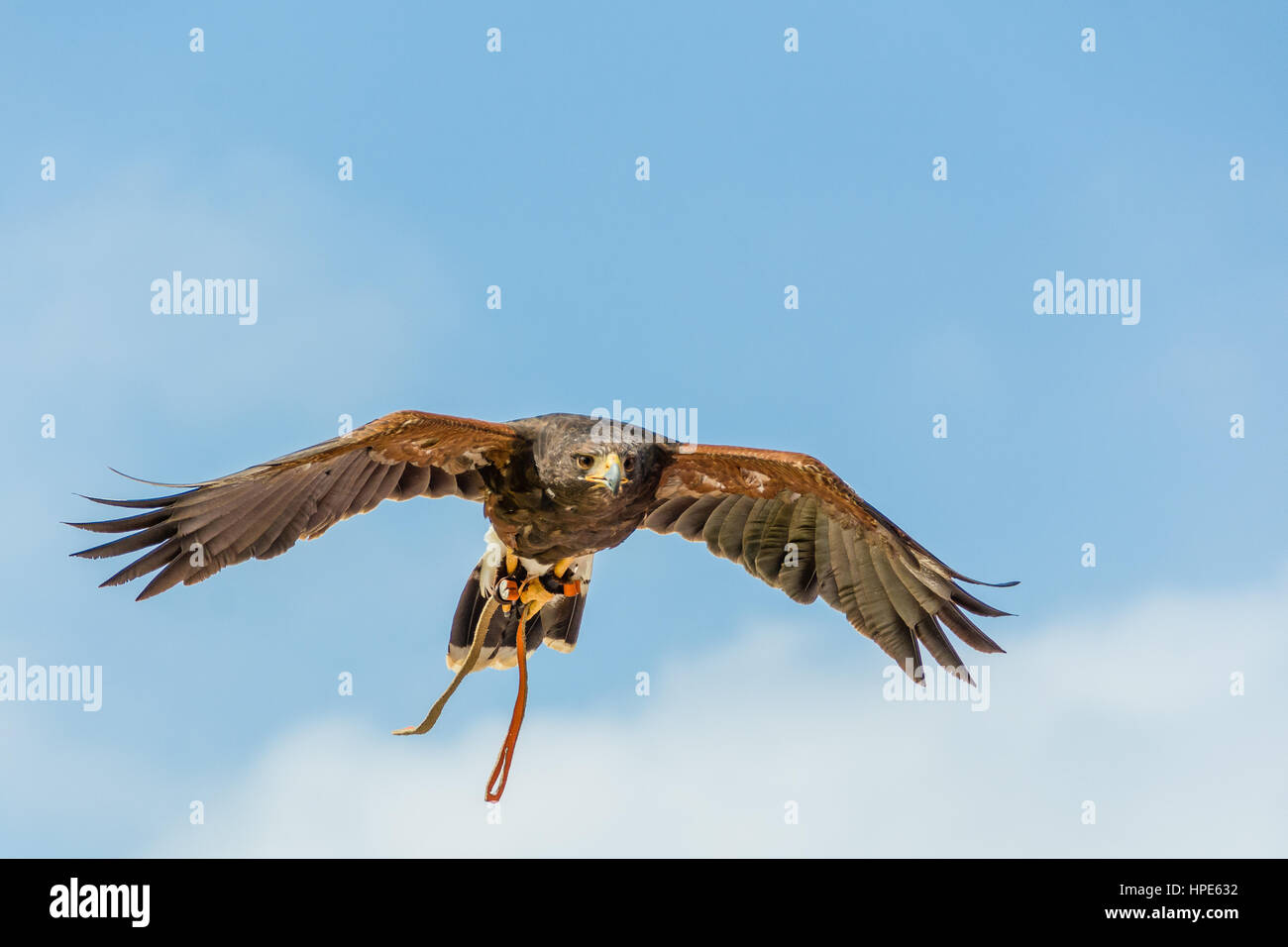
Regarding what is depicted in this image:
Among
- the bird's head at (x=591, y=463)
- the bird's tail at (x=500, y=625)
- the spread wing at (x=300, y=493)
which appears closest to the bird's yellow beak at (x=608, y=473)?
the bird's head at (x=591, y=463)

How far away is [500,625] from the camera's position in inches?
341

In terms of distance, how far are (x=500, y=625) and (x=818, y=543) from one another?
8.04ft

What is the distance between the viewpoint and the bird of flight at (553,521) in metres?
7.45

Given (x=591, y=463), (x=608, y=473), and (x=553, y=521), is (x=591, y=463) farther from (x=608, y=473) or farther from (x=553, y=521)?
(x=553, y=521)

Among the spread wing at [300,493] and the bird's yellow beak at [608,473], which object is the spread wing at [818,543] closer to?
the bird's yellow beak at [608,473]

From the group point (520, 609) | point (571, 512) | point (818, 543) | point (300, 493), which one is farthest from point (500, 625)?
point (818, 543)

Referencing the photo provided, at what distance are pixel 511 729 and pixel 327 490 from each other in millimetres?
2089

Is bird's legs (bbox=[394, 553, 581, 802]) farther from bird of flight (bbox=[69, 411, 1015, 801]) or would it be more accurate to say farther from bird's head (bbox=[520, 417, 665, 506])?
bird's head (bbox=[520, 417, 665, 506])

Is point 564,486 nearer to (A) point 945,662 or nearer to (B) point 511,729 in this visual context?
(B) point 511,729

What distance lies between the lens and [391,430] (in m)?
7.68

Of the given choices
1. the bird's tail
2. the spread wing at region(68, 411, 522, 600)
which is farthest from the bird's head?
the bird's tail
